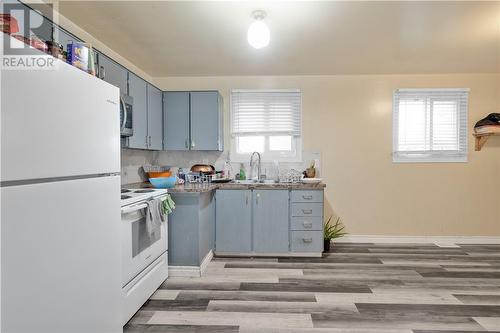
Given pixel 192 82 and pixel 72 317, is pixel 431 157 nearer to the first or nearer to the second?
pixel 192 82

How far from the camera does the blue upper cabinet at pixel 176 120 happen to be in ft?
13.2

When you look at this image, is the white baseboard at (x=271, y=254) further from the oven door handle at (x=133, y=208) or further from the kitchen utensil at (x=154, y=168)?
the oven door handle at (x=133, y=208)

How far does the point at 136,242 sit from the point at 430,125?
422 cm

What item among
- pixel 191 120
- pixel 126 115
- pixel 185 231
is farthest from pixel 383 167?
pixel 126 115

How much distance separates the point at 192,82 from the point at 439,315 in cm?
398

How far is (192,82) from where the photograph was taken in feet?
14.8

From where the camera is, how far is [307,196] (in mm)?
3701

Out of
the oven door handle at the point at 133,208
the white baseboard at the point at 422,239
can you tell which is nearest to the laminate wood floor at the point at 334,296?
the white baseboard at the point at 422,239

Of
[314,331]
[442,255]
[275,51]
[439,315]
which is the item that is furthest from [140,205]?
[442,255]

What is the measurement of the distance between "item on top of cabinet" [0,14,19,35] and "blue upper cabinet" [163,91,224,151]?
2.76 m

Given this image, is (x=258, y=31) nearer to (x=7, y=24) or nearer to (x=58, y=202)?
(x=7, y=24)

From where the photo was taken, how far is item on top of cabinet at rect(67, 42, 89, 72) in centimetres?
169

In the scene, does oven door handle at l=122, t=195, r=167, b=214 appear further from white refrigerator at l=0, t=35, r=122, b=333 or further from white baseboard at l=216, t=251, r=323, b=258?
white baseboard at l=216, t=251, r=323, b=258

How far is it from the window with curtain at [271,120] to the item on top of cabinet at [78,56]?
109 inches
